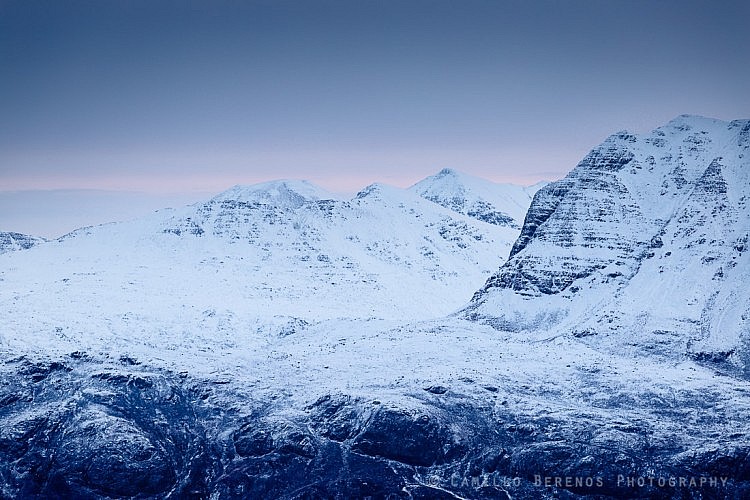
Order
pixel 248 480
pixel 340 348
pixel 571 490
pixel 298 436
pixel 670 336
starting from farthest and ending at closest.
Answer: pixel 340 348, pixel 670 336, pixel 298 436, pixel 248 480, pixel 571 490

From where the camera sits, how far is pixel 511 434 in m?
141

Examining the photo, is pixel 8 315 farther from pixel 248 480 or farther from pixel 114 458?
pixel 248 480

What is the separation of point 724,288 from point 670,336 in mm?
20675

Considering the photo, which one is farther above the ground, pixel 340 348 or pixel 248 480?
pixel 340 348

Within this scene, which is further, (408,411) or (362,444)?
(408,411)

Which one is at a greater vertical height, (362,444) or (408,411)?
(408,411)

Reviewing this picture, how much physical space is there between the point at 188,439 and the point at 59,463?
22997 millimetres

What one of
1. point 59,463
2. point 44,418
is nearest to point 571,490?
point 59,463

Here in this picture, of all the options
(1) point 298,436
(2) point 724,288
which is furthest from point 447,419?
(2) point 724,288

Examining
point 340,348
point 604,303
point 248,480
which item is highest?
point 604,303

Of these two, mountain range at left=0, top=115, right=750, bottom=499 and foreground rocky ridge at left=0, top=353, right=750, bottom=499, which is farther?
mountain range at left=0, top=115, right=750, bottom=499

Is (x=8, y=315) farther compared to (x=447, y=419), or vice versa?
(x=8, y=315)

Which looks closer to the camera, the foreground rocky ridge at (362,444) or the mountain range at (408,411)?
the foreground rocky ridge at (362,444)

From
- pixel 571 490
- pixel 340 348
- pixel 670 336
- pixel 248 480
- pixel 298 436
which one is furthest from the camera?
pixel 340 348
